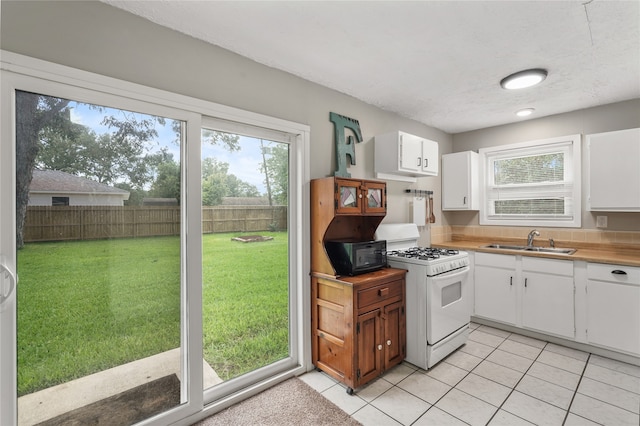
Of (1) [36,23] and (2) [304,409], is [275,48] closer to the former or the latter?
(1) [36,23]

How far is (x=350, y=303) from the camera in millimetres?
2236

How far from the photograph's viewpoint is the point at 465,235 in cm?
431

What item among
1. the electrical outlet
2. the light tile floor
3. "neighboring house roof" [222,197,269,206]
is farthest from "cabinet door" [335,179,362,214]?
the electrical outlet

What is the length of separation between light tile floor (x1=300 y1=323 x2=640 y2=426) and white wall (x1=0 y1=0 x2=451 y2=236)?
185cm

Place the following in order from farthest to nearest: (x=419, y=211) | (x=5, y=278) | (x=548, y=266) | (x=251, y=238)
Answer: (x=419, y=211) < (x=548, y=266) < (x=251, y=238) < (x=5, y=278)

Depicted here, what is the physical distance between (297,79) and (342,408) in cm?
259

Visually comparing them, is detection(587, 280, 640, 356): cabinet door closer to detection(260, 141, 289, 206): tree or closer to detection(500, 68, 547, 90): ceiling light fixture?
detection(500, 68, 547, 90): ceiling light fixture

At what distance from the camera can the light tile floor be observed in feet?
6.49

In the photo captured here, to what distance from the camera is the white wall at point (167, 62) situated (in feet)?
4.87

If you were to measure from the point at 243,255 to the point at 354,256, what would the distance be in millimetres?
903

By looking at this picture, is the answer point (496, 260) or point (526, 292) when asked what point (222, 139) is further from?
point (526, 292)

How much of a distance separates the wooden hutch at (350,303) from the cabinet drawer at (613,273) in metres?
1.84

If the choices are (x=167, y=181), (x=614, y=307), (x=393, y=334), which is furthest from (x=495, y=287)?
(x=167, y=181)

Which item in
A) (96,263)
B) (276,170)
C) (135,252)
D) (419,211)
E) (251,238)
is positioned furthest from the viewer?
(419,211)
